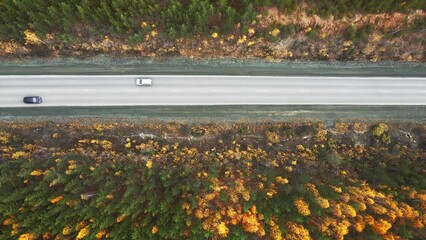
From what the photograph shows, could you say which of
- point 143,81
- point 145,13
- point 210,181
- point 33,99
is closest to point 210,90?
point 143,81

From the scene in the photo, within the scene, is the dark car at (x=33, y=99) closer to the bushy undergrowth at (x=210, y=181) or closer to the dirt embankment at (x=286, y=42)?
the bushy undergrowth at (x=210, y=181)

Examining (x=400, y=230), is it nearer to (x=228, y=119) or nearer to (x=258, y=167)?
(x=258, y=167)

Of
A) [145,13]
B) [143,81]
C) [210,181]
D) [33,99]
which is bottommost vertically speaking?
[210,181]

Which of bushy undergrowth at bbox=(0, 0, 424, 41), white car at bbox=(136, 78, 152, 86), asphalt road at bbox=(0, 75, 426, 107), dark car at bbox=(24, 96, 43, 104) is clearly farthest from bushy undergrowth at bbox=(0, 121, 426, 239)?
bushy undergrowth at bbox=(0, 0, 424, 41)

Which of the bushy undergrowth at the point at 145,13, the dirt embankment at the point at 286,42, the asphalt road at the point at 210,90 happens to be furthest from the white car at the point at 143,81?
the bushy undergrowth at the point at 145,13

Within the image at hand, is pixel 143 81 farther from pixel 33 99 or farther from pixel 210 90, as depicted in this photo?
pixel 33 99

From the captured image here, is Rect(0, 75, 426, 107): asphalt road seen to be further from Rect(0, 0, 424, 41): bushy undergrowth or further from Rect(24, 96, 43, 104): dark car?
Rect(0, 0, 424, 41): bushy undergrowth

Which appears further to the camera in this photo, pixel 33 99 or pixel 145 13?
pixel 33 99
